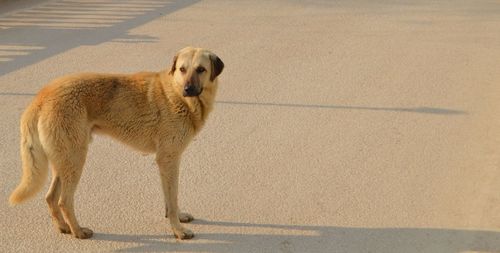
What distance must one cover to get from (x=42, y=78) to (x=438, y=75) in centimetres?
497

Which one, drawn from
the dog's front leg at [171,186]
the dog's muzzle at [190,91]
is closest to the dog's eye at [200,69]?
the dog's muzzle at [190,91]

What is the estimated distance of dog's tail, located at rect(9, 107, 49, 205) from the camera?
4328 millimetres

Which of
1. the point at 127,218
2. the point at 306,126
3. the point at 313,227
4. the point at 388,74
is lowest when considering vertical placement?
the point at 127,218

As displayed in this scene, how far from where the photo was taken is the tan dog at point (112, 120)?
4.33m

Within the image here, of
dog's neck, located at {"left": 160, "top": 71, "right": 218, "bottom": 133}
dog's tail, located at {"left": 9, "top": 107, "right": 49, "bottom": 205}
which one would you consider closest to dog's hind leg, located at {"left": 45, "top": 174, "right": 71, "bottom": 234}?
dog's tail, located at {"left": 9, "top": 107, "right": 49, "bottom": 205}

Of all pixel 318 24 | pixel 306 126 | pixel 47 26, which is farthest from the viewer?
pixel 318 24

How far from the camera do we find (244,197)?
5.33 m

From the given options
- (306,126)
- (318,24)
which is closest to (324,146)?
(306,126)

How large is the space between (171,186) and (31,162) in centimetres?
96

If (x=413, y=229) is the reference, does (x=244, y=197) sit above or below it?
below

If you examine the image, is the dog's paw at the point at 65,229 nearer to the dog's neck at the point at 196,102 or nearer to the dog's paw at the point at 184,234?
the dog's paw at the point at 184,234

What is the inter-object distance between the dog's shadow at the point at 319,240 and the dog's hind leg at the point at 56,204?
247mm

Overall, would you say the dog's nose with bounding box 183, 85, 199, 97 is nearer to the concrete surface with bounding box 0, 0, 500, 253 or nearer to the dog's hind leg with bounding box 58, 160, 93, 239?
the dog's hind leg with bounding box 58, 160, 93, 239

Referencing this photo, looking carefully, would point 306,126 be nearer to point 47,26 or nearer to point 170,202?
point 170,202
